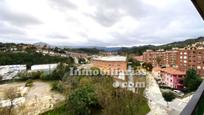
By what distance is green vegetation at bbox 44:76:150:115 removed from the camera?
9312 millimetres

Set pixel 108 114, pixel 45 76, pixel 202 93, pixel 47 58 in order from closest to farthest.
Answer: pixel 202 93, pixel 108 114, pixel 45 76, pixel 47 58

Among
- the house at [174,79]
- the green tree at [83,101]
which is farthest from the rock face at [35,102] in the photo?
the house at [174,79]

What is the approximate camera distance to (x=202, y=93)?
3.07 ft

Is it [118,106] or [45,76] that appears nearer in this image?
[118,106]

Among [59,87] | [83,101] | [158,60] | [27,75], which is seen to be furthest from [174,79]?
[27,75]

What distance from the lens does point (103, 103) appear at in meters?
10.1

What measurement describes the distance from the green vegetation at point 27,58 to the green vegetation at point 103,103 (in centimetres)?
1525

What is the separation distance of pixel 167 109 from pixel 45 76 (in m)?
13.6

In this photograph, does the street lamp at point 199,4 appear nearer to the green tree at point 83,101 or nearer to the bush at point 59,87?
the green tree at point 83,101

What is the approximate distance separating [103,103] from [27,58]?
20908mm

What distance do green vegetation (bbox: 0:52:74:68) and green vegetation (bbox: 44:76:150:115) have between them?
1525cm

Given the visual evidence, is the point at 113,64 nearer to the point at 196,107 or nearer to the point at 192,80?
the point at 192,80

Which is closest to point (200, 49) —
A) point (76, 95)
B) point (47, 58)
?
point (76, 95)

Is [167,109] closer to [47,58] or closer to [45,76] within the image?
[45,76]
